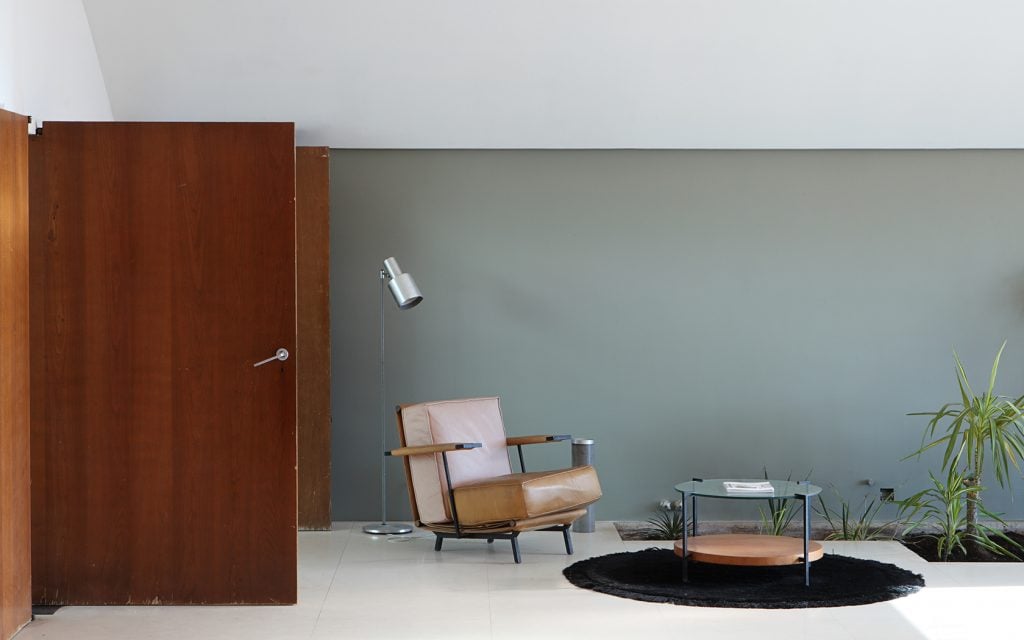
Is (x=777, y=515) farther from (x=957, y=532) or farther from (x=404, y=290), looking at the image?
(x=404, y=290)

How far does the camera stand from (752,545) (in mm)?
5020

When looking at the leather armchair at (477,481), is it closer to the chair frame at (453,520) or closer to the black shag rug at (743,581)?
the chair frame at (453,520)

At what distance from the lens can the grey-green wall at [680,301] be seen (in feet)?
21.7

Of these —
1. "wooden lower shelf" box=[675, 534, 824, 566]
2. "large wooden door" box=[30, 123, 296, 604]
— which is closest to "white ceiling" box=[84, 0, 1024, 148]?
"large wooden door" box=[30, 123, 296, 604]

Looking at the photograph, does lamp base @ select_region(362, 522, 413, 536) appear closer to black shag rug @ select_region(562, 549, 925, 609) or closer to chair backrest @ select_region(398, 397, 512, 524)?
chair backrest @ select_region(398, 397, 512, 524)

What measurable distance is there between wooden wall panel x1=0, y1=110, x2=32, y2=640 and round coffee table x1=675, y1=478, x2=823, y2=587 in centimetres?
271

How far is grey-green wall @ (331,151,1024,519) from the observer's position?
660 cm

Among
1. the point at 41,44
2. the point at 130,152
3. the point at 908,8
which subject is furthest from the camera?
the point at 908,8

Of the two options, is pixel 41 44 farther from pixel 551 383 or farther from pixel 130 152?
pixel 551 383

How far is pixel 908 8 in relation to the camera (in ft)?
19.2

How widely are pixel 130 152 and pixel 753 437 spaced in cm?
Result: 391

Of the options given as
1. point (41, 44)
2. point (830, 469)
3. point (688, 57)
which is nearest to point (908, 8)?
point (688, 57)

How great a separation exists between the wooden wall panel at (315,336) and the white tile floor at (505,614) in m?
0.92

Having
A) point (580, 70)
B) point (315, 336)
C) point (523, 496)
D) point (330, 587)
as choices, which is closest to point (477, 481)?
point (523, 496)
